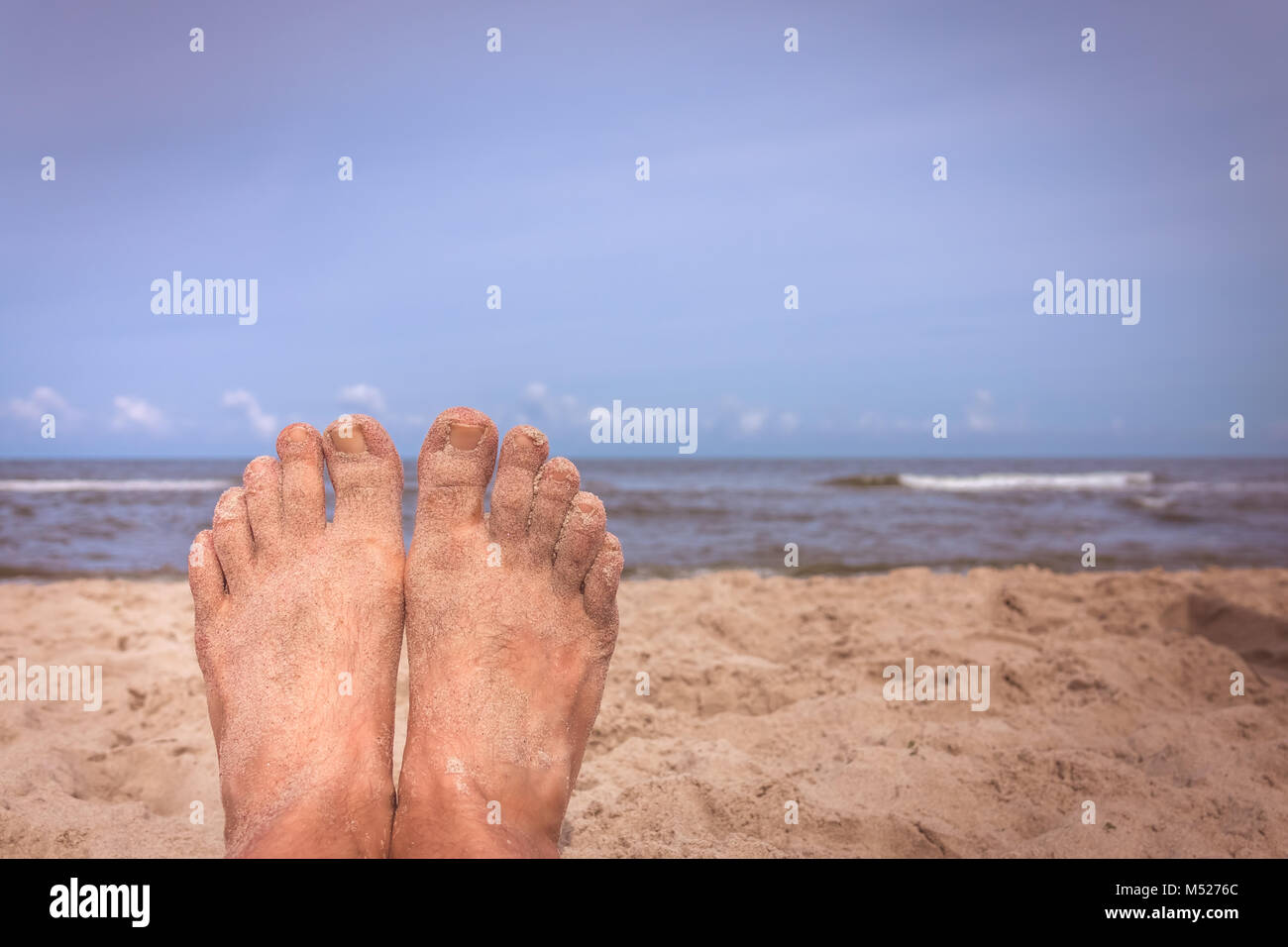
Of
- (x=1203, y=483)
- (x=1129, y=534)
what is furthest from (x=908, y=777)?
(x=1203, y=483)

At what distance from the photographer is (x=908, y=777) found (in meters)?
1.79

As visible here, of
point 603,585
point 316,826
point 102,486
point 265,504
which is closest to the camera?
point 316,826

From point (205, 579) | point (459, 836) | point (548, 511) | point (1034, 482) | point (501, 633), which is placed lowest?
point (1034, 482)

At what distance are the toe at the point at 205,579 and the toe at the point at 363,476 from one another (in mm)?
295

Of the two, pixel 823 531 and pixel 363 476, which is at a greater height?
pixel 363 476

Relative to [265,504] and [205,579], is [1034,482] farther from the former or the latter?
[205,579]

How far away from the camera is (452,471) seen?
1.85 m

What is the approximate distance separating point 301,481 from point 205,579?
1.00 feet

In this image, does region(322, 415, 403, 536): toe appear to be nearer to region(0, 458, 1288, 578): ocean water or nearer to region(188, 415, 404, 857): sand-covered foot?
region(188, 415, 404, 857): sand-covered foot

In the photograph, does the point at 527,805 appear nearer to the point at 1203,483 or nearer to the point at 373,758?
the point at 373,758

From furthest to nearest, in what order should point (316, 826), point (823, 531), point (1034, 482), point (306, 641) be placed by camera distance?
point (1034, 482) < point (823, 531) < point (306, 641) < point (316, 826)

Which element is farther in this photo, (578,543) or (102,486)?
(102,486)

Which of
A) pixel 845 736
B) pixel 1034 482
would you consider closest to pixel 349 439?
pixel 845 736
